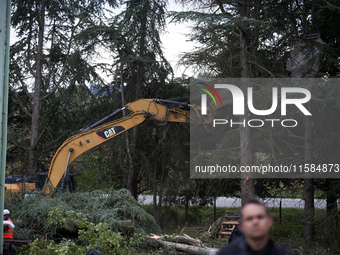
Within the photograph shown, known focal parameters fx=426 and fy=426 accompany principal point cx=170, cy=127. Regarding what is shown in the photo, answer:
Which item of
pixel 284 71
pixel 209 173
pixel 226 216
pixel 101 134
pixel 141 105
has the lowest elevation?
pixel 226 216

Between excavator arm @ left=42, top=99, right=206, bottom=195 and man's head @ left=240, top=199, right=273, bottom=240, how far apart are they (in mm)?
9983

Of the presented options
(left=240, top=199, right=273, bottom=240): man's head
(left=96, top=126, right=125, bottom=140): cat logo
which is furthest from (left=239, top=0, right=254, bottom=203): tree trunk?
(left=240, top=199, right=273, bottom=240): man's head

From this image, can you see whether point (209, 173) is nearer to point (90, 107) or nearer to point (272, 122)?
point (272, 122)

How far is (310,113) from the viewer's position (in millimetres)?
13062

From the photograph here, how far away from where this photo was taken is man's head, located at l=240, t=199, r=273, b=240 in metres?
A: 1.69

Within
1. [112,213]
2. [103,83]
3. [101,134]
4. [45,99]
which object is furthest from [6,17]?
[45,99]

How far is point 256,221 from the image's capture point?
1686 mm

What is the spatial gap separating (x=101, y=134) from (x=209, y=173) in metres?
4.70

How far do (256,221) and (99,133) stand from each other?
1066 centimetres

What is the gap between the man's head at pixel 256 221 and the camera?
1.69 m

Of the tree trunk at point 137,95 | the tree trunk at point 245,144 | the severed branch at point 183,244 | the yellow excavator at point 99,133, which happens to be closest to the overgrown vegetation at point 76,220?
the severed branch at point 183,244

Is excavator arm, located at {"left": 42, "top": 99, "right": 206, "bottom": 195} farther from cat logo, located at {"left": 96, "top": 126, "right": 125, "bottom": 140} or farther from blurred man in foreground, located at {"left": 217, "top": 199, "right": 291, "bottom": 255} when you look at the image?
blurred man in foreground, located at {"left": 217, "top": 199, "right": 291, "bottom": 255}

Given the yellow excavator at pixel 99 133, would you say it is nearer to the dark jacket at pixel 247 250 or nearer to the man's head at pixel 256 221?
the dark jacket at pixel 247 250

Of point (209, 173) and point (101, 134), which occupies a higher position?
point (101, 134)
